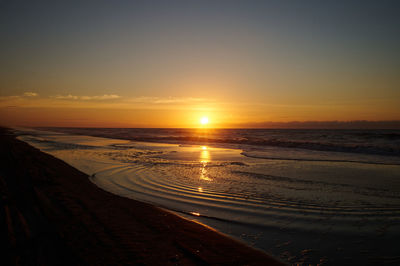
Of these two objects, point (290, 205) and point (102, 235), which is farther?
point (290, 205)

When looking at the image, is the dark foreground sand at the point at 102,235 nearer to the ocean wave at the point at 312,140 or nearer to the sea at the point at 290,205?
the sea at the point at 290,205

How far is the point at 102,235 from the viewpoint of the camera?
15.6ft

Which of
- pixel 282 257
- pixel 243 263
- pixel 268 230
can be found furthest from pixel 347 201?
pixel 243 263

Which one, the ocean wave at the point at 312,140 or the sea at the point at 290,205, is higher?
the ocean wave at the point at 312,140

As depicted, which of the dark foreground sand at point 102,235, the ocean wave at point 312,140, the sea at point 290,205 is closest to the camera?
the dark foreground sand at point 102,235

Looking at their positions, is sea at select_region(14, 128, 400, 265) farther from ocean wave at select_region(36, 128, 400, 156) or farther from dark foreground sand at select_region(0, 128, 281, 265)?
ocean wave at select_region(36, 128, 400, 156)

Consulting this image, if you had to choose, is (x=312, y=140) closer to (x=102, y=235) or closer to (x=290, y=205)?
(x=290, y=205)

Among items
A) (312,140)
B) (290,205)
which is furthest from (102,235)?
(312,140)

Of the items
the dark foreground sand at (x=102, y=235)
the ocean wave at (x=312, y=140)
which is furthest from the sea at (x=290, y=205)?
the ocean wave at (x=312, y=140)

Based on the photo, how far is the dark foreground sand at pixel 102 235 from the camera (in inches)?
157

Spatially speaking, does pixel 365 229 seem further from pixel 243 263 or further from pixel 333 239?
pixel 243 263

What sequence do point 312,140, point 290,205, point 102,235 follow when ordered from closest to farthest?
point 102,235 → point 290,205 → point 312,140

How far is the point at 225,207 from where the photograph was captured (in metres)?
7.03

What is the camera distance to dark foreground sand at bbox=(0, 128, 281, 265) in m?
3.98
